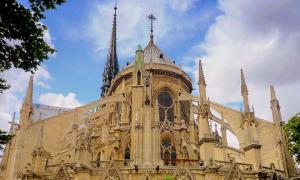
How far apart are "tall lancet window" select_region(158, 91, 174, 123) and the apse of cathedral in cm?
9

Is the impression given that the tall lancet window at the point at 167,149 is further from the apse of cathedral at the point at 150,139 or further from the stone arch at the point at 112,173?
the stone arch at the point at 112,173

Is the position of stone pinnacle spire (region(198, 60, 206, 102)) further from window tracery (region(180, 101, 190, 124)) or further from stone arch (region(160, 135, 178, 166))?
window tracery (region(180, 101, 190, 124))

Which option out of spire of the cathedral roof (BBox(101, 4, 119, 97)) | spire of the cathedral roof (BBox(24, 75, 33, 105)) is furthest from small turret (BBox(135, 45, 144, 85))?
spire of the cathedral roof (BBox(101, 4, 119, 97))

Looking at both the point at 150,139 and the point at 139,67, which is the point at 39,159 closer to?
the point at 150,139

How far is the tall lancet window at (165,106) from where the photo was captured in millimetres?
31047

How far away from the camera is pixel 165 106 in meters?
31.8


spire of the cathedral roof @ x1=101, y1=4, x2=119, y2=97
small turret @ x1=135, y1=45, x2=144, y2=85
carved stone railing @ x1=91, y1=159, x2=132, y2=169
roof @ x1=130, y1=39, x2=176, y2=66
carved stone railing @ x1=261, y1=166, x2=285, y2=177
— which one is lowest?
carved stone railing @ x1=261, y1=166, x2=285, y2=177

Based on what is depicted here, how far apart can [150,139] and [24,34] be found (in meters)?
13.8

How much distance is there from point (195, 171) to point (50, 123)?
38.8 ft

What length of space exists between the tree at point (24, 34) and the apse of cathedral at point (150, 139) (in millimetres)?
12513

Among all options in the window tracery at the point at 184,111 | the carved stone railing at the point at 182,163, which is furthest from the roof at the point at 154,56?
the carved stone railing at the point at 182,163

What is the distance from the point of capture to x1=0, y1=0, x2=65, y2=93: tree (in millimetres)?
8367

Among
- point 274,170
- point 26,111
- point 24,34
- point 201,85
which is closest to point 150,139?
point 201,85

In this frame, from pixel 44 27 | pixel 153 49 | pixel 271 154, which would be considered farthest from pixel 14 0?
pixel 153 49
